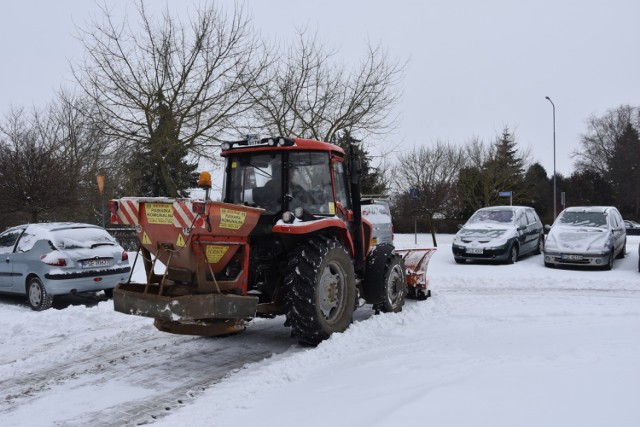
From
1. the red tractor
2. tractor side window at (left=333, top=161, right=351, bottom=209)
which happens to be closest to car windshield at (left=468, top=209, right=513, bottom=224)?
the red tractor

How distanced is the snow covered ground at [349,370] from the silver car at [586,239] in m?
4.75

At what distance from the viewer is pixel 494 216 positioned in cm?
1533

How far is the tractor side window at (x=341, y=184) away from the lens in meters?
6.80

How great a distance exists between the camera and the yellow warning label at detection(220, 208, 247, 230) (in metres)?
5.25

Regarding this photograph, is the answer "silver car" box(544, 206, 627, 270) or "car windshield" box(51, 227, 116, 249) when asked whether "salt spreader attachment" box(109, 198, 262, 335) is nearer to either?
"car windshield" box(51, 227, 116, 249)

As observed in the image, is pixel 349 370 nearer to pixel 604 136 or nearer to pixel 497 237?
pixel 497 237

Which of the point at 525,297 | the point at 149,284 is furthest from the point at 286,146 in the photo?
the point at 525,297

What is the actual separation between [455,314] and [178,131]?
33.8ft

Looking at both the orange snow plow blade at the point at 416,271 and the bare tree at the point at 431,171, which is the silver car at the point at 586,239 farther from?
the bare tree at the point at 431,171

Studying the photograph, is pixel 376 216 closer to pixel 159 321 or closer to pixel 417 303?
pixel 417 303

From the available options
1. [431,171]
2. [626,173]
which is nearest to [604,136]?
[626,173]

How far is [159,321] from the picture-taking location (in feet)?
18.9

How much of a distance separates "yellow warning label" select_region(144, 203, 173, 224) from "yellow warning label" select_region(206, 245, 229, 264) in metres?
0.50

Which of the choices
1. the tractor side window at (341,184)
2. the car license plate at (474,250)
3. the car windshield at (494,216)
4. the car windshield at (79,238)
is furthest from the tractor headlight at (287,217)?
the car windshield at (494,216)
